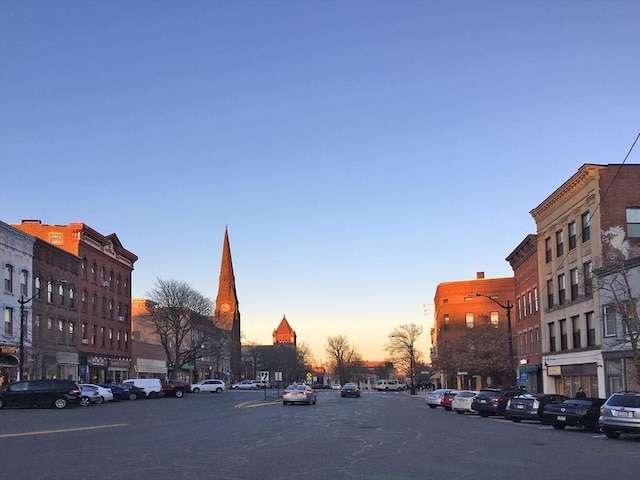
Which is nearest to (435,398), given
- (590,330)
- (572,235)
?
(590,330)

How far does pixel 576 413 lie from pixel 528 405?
5.24 m

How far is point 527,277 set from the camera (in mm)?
60656

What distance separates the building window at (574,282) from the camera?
47125mm

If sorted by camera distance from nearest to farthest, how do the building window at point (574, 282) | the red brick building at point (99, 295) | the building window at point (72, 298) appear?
the building window at point (574, 282), the building window at point (72, 298), the red brick building at point (99, 295)

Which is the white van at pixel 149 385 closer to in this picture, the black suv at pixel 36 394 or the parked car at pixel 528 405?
the black suv at pixel 36 394

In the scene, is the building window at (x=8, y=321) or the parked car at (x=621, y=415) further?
the building window at (x=8, y=321)

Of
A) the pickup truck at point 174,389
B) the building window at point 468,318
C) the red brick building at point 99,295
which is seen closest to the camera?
the pickup truck at point 174,389

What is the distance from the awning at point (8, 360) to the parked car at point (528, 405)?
121 feet

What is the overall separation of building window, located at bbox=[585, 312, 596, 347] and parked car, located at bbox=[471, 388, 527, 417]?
359 inches

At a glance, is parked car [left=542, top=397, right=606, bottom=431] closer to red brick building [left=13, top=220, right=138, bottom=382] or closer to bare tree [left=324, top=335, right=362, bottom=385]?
red brick building [left=13, top=220, right=138, bottom=382]

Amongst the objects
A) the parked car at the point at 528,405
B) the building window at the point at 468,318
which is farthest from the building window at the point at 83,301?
the building window at the point at 468,318

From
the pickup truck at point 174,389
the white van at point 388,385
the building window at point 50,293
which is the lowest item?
the white van at point 388,385

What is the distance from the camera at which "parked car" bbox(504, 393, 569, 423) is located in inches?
1198

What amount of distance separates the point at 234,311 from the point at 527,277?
10362 cm
